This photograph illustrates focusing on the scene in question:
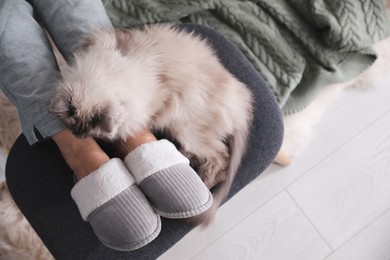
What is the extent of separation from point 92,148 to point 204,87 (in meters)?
0.25

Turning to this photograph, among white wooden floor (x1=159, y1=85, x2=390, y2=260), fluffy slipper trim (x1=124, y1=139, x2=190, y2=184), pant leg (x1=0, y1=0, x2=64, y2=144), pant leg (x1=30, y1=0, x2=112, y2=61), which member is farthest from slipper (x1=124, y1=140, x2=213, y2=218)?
white wooden floor (x1=159, y1=85, x2=390, y2=260)

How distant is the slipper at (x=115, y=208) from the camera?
1.98 ft

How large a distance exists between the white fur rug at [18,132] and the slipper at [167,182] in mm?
552

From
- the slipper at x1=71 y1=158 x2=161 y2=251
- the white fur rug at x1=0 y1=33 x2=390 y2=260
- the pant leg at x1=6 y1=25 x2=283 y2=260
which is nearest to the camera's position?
the slipper at x1=71 y1=158 x2=161 y2=251

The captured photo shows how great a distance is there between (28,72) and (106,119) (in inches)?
9.5

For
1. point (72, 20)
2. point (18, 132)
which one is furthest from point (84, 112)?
point (18, 132)

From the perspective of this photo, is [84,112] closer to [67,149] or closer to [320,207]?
[67,149]

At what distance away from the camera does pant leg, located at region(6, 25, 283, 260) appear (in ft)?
2.32

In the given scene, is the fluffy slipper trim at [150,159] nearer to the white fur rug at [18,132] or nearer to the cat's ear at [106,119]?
the cat's ear at [106,119]

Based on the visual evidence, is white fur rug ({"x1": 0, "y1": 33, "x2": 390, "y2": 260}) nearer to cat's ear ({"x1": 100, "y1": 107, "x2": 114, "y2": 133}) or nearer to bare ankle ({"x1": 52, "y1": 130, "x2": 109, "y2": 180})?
bare ankle ({"x1": 52, "y1": 130, "x2": 109, "y2": 180})

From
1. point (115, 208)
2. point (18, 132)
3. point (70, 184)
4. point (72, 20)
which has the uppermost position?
point (72, 20)

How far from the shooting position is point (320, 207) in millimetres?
1121

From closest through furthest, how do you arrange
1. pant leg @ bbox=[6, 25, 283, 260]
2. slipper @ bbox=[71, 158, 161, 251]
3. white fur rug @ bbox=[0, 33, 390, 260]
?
slipper @ bbox=[71, 158, 161, 251] → pant leg @ bbox=[6, 25, 283, 260] → white fur rug @ bbox=[0, 33, 390, 260]

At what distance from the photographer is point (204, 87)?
0.71 metres
